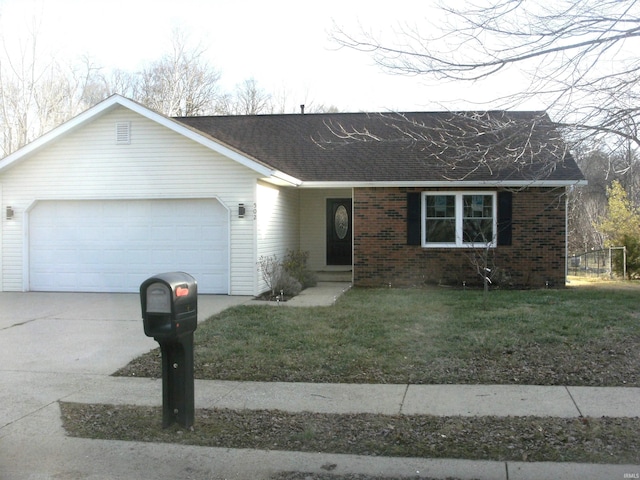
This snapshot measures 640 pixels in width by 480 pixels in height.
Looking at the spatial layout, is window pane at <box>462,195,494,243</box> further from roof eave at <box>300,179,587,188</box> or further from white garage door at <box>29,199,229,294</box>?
white garage door at <box>29,199,229,294</box>

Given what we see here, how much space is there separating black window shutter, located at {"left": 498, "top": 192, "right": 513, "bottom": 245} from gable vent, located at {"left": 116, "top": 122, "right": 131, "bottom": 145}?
909 centimetres

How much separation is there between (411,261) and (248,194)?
462 cm

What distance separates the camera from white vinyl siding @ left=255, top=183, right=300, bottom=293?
47.1 feet

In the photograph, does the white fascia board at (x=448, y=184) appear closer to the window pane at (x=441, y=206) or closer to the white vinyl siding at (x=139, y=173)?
the window pane at (x=441, y=206)

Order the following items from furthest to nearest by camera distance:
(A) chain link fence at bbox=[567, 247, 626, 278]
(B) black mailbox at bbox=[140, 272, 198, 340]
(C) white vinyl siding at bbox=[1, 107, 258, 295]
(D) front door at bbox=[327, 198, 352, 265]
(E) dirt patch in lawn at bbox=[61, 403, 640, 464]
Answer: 1. (D) front door at bbox=[327, 198, 352, 265]
2. (A) chain link fence at bbox=[567, 247, 626, 278]
3. (C) white vinyl siding at bbox=[1, 107, 258, 295]
4. (B) black mailbox at bbox=[140, 272, 198, 340]
5. (E) dirt patch in lawn at bbox=[61, 403, 640, 464]

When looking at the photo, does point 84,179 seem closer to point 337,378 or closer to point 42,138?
point 42,138

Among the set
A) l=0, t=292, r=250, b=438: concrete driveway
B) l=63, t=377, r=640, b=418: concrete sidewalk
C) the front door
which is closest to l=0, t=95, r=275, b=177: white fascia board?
l=0, t=292, r=250, b=438: concrete driveway

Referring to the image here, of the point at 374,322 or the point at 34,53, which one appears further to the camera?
the point at 34,53

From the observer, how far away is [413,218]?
1565 cm

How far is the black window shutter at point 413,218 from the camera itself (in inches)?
615

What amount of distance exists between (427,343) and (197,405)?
3.63m

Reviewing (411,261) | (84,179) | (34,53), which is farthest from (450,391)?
(34,53)

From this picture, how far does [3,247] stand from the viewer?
49.4 ft

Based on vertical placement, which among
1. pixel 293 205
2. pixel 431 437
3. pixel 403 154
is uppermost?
pixel 403 154
